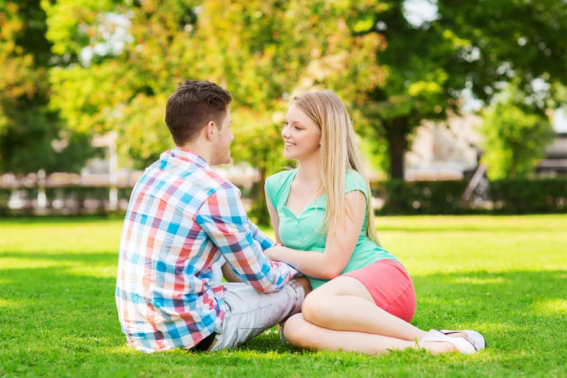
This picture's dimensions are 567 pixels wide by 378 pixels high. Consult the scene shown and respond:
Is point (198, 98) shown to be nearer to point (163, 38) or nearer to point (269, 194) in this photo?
point (269, 194)

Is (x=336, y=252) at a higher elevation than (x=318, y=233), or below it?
below

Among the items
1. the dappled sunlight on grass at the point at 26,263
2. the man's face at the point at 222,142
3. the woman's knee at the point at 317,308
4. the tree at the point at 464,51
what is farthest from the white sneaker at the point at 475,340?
the tree at the point at 464,51

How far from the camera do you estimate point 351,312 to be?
373 cm

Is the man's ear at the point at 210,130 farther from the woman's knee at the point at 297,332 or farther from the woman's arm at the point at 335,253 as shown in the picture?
the woman's knee at the point at 297,332

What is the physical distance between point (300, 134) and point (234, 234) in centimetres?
99

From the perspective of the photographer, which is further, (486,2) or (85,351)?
(486,2)

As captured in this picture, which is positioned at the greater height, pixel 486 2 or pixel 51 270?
pixel 486 2

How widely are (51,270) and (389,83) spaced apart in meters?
16.9

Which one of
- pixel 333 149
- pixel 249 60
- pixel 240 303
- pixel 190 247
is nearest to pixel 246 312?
pixel 240 303

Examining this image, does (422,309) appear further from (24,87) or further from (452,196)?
(24,87)

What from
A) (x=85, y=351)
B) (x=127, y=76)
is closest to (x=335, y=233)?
(x=85, y=351)

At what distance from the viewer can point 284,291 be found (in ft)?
13.4

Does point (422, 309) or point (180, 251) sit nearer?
point (180, 251)

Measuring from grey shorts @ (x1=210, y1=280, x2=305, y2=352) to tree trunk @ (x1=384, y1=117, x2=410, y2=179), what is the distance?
23.2 m
